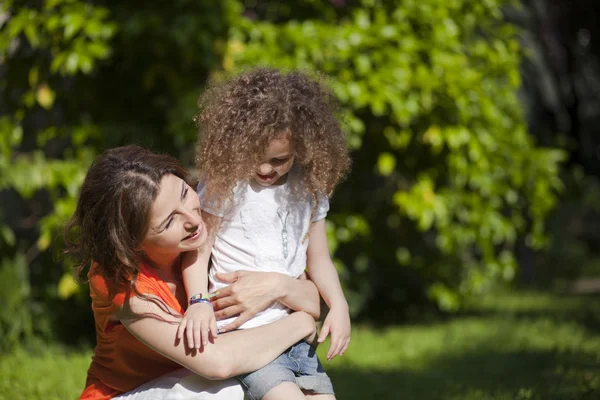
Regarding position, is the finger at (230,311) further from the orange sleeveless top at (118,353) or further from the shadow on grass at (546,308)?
the shadow on grass at (546,308)

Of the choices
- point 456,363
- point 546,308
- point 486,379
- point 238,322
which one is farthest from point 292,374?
point 546,308

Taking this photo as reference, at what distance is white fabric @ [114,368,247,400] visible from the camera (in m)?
2.15

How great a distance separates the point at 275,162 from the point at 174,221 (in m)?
0.35

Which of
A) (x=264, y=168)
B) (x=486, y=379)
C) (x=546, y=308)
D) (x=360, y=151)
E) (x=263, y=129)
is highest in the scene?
(x=263, y=129)

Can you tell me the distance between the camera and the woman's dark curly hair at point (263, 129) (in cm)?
225

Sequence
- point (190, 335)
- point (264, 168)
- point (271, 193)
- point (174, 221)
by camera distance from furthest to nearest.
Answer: point (271, 193)
point (264, 168)
point (174, 221)
point (190, 335)

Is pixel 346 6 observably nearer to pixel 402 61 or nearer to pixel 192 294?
pixel 402 61

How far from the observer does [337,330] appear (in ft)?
7.70

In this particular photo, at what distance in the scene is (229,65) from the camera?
4.75m

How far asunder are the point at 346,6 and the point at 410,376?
2.50 metres

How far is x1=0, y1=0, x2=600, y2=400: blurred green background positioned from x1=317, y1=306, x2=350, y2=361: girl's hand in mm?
1628

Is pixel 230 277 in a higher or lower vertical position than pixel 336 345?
higher

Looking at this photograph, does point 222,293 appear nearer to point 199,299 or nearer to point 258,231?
point 199,299

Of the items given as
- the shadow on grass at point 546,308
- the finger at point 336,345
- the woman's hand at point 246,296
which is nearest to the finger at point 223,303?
the woman's hand at point 246,296
